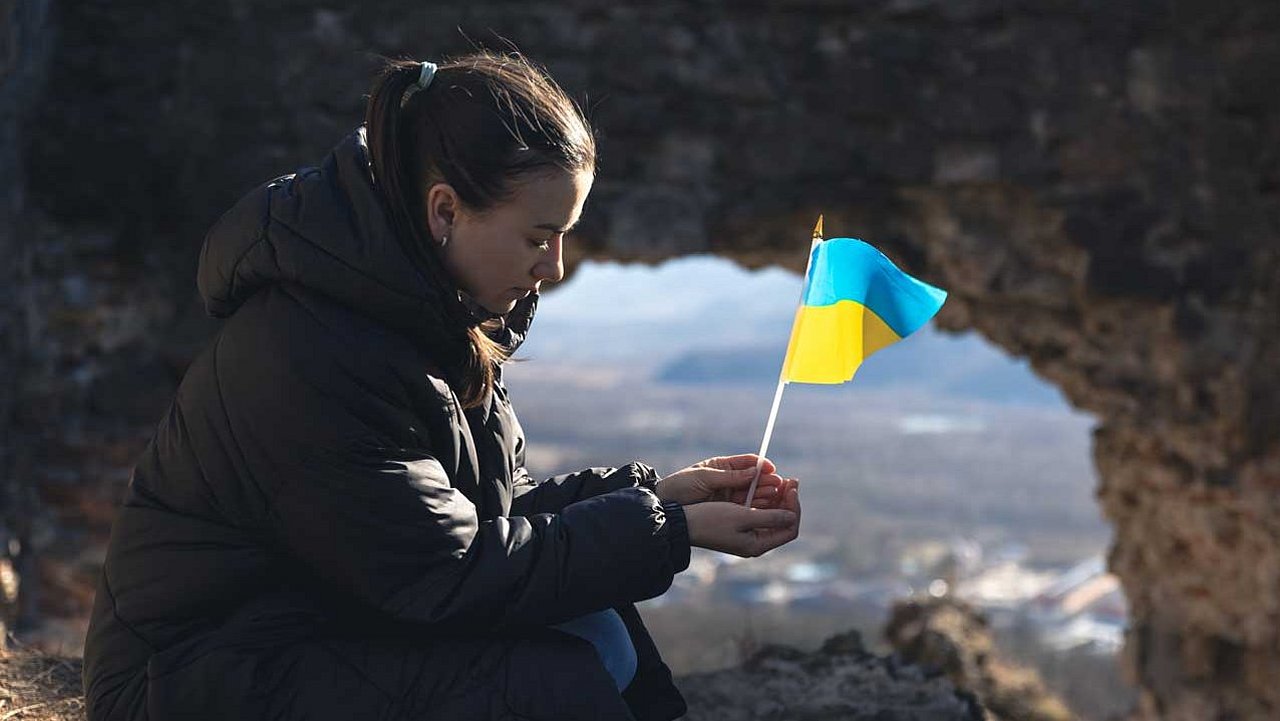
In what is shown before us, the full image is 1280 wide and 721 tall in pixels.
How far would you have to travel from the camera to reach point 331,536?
1671mm

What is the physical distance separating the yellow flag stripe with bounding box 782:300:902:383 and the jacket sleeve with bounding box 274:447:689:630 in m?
0.46

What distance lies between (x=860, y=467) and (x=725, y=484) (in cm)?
1934

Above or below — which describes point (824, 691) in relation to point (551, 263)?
below

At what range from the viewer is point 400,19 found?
16.8ft

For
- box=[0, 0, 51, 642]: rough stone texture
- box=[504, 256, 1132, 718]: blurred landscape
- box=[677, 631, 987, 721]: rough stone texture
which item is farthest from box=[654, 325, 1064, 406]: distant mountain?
box=[677, 631, 987, 721]: rough stone texture

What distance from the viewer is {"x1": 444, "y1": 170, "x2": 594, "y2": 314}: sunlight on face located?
180cm

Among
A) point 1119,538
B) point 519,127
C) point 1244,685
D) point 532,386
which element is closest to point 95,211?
point 519,127

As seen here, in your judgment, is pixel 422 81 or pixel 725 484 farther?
pixel 725 484

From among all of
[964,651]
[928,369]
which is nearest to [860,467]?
[928,369]

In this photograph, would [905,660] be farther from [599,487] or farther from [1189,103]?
[1189,103]

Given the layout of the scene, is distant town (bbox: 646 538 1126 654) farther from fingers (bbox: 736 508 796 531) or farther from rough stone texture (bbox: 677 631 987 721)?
fingers (bbox: 736 508 796 531)

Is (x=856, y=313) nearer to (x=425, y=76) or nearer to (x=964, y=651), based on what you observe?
(x=425, y=76)

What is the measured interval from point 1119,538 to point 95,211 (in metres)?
4.30

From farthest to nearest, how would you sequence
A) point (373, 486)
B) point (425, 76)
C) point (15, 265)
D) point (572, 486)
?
point (15, 265) < point (572, 486) < point (425, 76) < point (373, 486)
